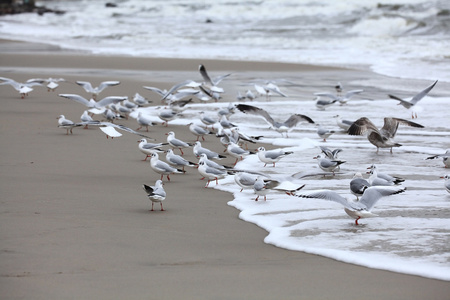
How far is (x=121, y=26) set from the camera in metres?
45.9

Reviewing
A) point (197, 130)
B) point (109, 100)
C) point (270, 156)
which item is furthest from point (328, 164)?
point (109, 100)

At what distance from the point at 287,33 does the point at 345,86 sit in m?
18.9

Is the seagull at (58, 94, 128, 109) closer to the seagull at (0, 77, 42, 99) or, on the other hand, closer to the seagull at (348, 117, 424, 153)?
the seagull at (0, 77, 42, 99)

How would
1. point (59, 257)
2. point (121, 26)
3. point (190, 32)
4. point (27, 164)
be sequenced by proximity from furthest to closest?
point (121, 26)
point (190, 32)
point (27, 164)
point (59, 257)

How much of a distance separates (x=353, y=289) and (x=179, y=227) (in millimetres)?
1974

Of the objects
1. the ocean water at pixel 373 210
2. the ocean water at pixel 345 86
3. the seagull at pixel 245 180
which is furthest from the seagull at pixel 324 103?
the seagull at pixel 245 180

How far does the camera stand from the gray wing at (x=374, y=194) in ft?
21.3

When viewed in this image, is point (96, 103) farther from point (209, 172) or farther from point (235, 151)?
point (209, 172)

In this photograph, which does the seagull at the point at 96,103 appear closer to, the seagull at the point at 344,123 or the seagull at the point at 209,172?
the seagull at the point at 344,123

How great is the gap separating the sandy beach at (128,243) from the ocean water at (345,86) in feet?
0.98

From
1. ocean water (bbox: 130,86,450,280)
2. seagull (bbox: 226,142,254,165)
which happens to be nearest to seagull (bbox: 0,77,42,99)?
ocean water (bbox: 130,86,450,280)

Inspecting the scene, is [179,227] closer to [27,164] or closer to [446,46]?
[27,164]

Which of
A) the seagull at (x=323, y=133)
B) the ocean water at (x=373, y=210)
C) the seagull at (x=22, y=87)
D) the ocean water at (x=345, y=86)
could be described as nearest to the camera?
the ocean water at (x=373, y=210)

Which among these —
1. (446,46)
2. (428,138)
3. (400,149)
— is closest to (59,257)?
(400,149)
